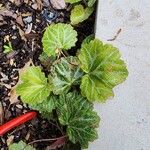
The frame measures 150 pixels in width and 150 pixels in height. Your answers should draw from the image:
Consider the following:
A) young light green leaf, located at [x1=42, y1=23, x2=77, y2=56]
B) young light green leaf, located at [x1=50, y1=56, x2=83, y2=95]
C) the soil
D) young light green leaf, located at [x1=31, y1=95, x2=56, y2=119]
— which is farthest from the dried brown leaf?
young light green leaf, located at [x1=31, y1=95, x2=56, y2=119]

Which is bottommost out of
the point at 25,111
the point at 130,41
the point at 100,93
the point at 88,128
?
the point at 25,111

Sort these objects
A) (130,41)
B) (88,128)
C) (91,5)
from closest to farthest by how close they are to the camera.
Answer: (88,128) → (130,41) → (91,5)

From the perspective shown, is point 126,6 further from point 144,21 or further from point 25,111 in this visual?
point 25,111

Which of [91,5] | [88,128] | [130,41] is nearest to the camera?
[88,128]

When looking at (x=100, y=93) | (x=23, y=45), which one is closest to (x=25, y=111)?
(x=23, y=45)

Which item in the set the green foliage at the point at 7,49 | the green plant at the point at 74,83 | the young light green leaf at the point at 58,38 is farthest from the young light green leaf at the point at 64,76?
the green foliage at the point at 7,49

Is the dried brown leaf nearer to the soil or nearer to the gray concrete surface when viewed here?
the soil
